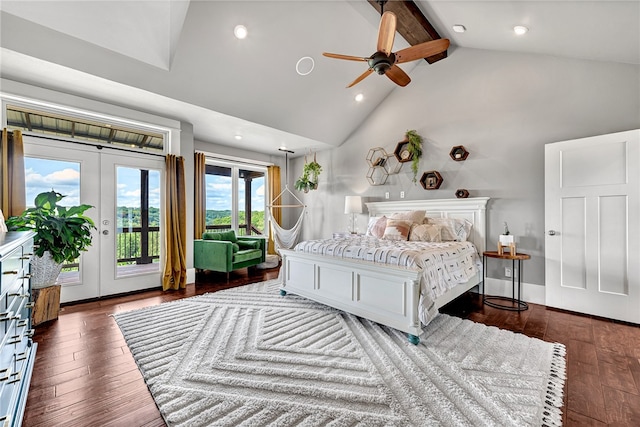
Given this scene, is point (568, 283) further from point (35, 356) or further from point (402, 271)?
point (35, 356)

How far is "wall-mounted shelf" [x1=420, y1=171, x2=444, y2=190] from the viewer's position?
14.3 feet

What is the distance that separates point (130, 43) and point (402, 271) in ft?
11.3

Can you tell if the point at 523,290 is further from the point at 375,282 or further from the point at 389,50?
the point at 389,50

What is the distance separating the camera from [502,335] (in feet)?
8.46

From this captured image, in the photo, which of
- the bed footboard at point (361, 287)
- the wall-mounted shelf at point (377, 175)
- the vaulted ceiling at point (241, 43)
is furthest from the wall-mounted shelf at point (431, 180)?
the bed footboard at point (361, 287)

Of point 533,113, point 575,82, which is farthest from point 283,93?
point 575,82

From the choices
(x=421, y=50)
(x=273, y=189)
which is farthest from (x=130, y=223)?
(x=421, y=50)

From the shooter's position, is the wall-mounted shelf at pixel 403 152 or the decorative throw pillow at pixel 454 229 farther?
the wall-mounted shelf at pixel 403 152

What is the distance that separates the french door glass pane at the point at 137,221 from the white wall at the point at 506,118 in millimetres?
3719

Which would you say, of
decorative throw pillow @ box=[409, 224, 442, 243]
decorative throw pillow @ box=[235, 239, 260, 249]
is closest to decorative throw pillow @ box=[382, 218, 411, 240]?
decorative throw pillow @ box=[409, 224, 442, 243]

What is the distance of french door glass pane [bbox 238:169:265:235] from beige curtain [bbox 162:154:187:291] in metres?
1.85

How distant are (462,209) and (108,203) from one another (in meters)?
4.89

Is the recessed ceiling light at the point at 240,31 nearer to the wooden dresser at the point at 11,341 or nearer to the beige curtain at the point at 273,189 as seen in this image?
the wooden dresser at the point at 11,341

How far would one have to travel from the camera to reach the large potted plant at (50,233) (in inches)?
111
